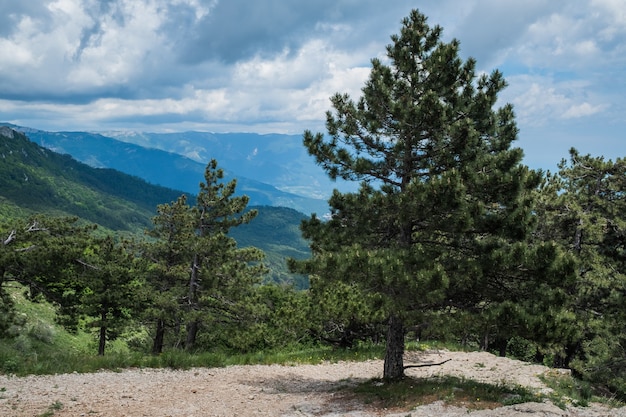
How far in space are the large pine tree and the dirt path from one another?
101 inches

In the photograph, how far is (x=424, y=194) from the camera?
1152cm

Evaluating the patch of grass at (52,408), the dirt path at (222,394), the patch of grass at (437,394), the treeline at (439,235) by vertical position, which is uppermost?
the treeline at (439,235)

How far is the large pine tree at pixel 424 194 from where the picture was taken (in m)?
11.6

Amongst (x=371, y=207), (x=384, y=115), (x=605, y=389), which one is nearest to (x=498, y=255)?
(x=371, y=207)

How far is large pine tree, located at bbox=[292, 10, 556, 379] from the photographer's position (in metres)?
11.6

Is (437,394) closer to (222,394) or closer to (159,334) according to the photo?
(222,394)

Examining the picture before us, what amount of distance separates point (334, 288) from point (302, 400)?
7926 millimetres

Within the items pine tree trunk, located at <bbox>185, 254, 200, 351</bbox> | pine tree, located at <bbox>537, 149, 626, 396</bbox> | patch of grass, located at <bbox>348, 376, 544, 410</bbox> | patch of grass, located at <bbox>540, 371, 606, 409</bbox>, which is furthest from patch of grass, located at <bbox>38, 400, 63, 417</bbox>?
pine tree, located at <bbox>537, 149, 626, 396</bbox>

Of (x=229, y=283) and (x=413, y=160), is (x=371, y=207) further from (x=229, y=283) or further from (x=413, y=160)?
(x=229, y=283)

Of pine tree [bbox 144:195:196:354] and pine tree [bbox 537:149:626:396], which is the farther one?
pine tree [bbox 144:195:196:354]

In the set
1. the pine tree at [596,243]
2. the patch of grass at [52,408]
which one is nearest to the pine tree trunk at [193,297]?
the patch of grass at [52,408]

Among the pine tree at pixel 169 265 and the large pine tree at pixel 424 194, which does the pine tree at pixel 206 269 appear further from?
the large pine tree at pixel 424 194

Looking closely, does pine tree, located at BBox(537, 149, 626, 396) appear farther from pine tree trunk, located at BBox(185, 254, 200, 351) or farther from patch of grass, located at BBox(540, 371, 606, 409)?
pine tree trunk, located at BBox(185, 254, 200, 351)

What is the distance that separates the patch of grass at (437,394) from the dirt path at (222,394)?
518mm
